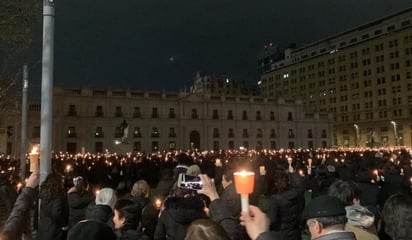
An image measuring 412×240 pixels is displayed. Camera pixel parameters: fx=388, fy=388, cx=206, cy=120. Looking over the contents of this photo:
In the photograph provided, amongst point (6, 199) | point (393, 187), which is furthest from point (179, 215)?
point (393, 187)

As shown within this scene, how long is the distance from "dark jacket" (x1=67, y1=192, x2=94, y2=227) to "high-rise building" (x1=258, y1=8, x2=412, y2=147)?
7434 cm

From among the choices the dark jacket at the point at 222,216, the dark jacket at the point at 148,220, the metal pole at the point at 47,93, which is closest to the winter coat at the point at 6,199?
the metal pole at the point at 47,93

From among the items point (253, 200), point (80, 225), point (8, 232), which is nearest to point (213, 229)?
point (80, 225)

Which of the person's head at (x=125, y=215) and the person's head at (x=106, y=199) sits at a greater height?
the person's head at (x=106, y=199)

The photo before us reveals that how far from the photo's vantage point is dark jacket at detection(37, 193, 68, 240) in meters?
5.34

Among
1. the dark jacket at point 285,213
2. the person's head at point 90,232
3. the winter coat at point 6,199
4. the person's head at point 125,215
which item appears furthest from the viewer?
the winter coat at point 6,199

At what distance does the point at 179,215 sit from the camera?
420cm

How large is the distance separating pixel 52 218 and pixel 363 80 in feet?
321

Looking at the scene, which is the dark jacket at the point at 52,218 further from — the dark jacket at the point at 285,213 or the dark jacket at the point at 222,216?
the dark jacket at the point at 285,213

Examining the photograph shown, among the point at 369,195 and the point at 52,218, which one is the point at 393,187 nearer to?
the point at 369,195

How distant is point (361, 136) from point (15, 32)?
302 feet

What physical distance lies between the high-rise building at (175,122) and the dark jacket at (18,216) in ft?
163

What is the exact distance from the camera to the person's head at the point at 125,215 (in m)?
4.33

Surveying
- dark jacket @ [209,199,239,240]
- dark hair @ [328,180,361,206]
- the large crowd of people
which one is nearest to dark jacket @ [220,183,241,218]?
the large crowd of people
